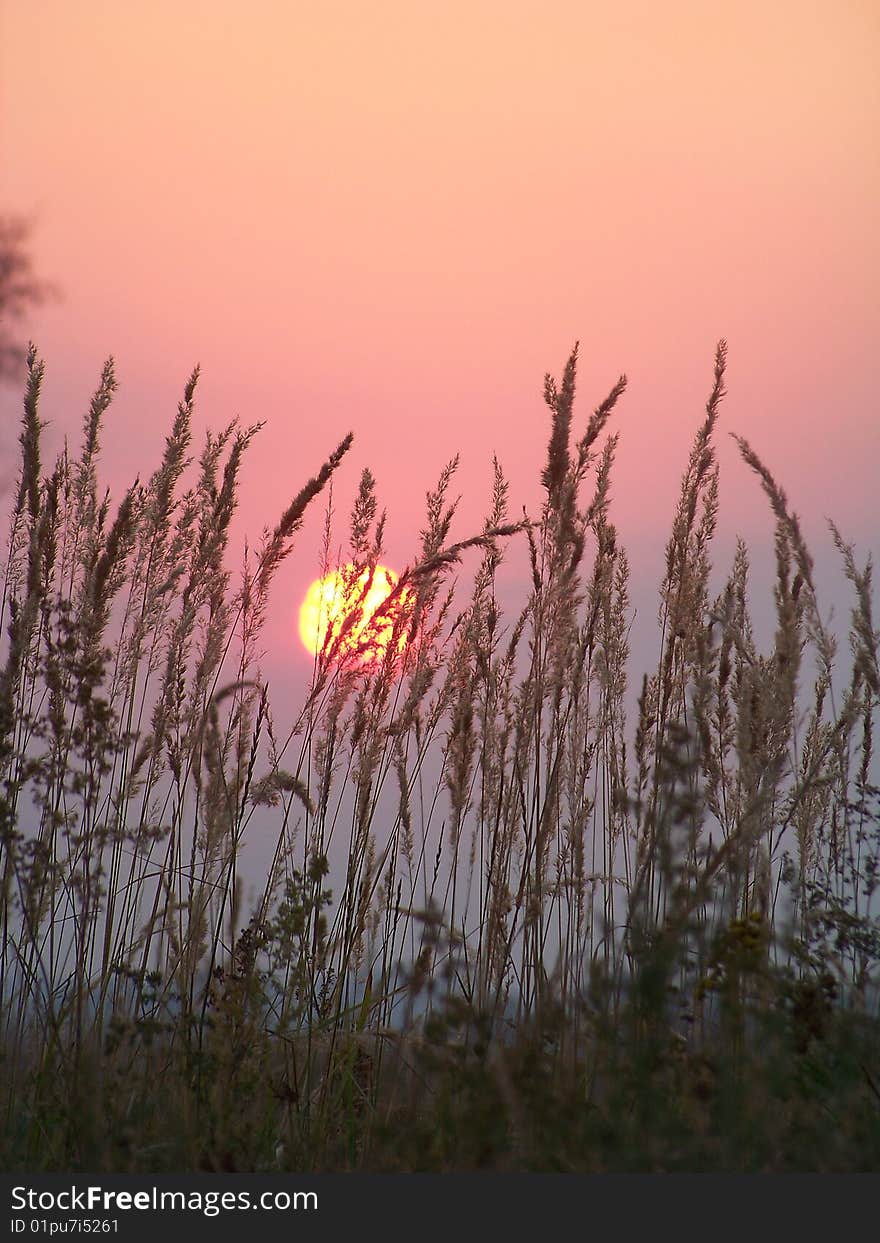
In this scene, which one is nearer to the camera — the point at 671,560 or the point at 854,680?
the point at 854,680

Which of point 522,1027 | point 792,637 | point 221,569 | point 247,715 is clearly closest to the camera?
point 522,1027

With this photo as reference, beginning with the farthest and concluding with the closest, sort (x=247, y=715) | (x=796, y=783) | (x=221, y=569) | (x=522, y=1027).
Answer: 1. (x=796, y=783)
2. (x=221, y=569)
3. (x=247, y=715)
4. (x=522, y=1027)

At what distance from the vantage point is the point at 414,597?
3.53 meters

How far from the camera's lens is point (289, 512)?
3244 millimetres

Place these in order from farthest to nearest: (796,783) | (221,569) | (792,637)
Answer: (796,783), (221,569), (792,637)

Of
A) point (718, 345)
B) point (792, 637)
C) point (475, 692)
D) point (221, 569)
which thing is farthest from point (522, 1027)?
point (718, 345)

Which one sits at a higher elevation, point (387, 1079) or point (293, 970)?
point (293, 970)

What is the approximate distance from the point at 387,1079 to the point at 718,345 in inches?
100

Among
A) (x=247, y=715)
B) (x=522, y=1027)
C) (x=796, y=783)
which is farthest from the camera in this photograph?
(x=796, y=783)

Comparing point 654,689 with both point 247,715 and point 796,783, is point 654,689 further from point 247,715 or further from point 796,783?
point 247,715

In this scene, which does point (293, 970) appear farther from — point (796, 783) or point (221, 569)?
point (796, 783)

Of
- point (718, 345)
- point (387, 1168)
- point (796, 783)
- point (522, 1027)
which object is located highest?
point (718, 345)

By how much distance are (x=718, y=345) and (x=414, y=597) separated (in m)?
1.36

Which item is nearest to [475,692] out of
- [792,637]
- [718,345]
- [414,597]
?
[414,597]
